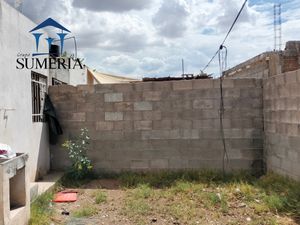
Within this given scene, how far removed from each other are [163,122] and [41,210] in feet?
10.5

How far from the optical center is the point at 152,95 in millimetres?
7172

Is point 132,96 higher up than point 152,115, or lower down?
higher up

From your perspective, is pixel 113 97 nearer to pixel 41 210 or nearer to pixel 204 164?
pixel 204 164

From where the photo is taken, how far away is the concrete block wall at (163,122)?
6973mm

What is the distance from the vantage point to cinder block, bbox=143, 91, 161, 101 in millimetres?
7148

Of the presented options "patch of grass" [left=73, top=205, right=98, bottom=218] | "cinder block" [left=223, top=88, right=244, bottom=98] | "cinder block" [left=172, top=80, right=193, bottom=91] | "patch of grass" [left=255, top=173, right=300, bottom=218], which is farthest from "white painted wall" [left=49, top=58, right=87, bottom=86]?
"patch of grass" [left=255, top=173, right=300, bottom=218]

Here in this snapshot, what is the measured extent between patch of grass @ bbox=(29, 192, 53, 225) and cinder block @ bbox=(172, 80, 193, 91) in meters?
3.26

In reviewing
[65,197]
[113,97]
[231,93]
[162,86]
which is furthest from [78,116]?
[231,93]

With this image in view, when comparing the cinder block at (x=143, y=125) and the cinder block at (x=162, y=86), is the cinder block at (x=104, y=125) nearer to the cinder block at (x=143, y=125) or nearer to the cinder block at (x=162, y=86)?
the cinder block at (x=143, y=125)

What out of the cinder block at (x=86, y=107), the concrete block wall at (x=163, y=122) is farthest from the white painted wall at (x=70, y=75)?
the cinder block at (x=86, y=107)

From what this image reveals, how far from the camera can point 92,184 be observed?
22.2 ft

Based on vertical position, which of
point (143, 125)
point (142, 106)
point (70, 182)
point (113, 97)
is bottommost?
point (70, 182)

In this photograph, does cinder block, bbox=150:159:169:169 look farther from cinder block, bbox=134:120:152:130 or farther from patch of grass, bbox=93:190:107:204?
patch of grass, bbox=93:190:107:204

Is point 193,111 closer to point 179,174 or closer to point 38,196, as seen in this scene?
point 179,174
